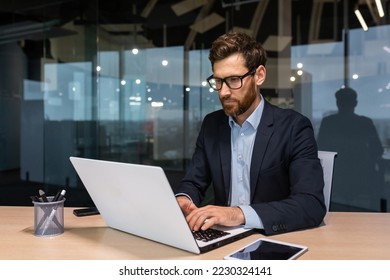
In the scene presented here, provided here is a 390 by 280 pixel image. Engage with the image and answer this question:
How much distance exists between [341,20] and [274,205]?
3.37 meters

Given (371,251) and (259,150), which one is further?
(259,150)

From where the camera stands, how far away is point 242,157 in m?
1.70

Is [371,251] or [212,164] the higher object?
[212,164]

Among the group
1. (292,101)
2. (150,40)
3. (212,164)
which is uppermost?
(150,40)

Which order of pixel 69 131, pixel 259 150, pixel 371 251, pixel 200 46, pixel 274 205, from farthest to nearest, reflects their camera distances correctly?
pixel 69 131 < pixel 200 46 < pixel 259 150 < pixel 274 205 < pixel 371 251

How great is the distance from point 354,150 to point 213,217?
3.28 meters

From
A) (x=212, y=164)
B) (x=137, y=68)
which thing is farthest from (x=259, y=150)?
(x=137, y=68)

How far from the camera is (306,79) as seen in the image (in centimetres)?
412

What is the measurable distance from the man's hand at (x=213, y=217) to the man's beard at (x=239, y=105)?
20.5 inches

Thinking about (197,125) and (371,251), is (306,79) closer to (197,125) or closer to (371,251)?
(197,125)

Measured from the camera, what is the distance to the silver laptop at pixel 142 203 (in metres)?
0.98

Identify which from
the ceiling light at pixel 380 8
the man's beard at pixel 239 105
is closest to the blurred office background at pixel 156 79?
the ceiling light at pixel 380 8

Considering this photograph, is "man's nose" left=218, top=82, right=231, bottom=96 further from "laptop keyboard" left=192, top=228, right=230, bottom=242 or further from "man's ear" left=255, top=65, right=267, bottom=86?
"laptop keyboard" left=192, top=228, right=230, bottom=242

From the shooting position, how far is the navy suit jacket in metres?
1.32
